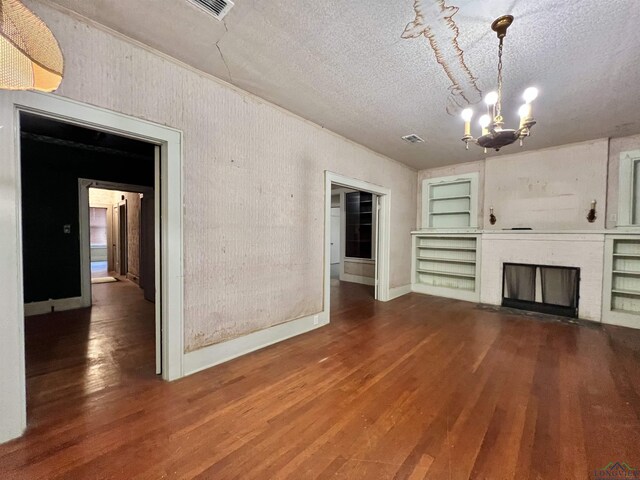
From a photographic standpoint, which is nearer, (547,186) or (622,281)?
(622,281)

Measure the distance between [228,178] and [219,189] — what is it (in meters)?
0.15

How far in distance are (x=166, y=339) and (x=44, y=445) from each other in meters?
0.84

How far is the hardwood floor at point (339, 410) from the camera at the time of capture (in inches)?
55.4

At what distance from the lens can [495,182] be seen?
4.90 meters

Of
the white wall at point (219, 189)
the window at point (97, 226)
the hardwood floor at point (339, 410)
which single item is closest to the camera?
the hardwood floor at point (339, 410)

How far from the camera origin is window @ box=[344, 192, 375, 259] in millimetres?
6605

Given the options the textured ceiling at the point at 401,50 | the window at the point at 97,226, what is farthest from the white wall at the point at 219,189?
the window at the point at 97,226

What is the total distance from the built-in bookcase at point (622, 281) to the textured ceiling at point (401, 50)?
206cm

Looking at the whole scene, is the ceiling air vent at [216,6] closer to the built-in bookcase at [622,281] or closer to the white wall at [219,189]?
the white wall at [219,189]

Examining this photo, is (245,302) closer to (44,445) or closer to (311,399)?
(311,399)

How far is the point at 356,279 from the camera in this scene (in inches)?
273

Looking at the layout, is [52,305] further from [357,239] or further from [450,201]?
[450,201]

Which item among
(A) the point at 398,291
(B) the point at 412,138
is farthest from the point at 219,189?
(A) the point at 398,291

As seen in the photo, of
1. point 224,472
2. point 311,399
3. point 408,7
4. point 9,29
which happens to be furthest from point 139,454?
point 408,7
